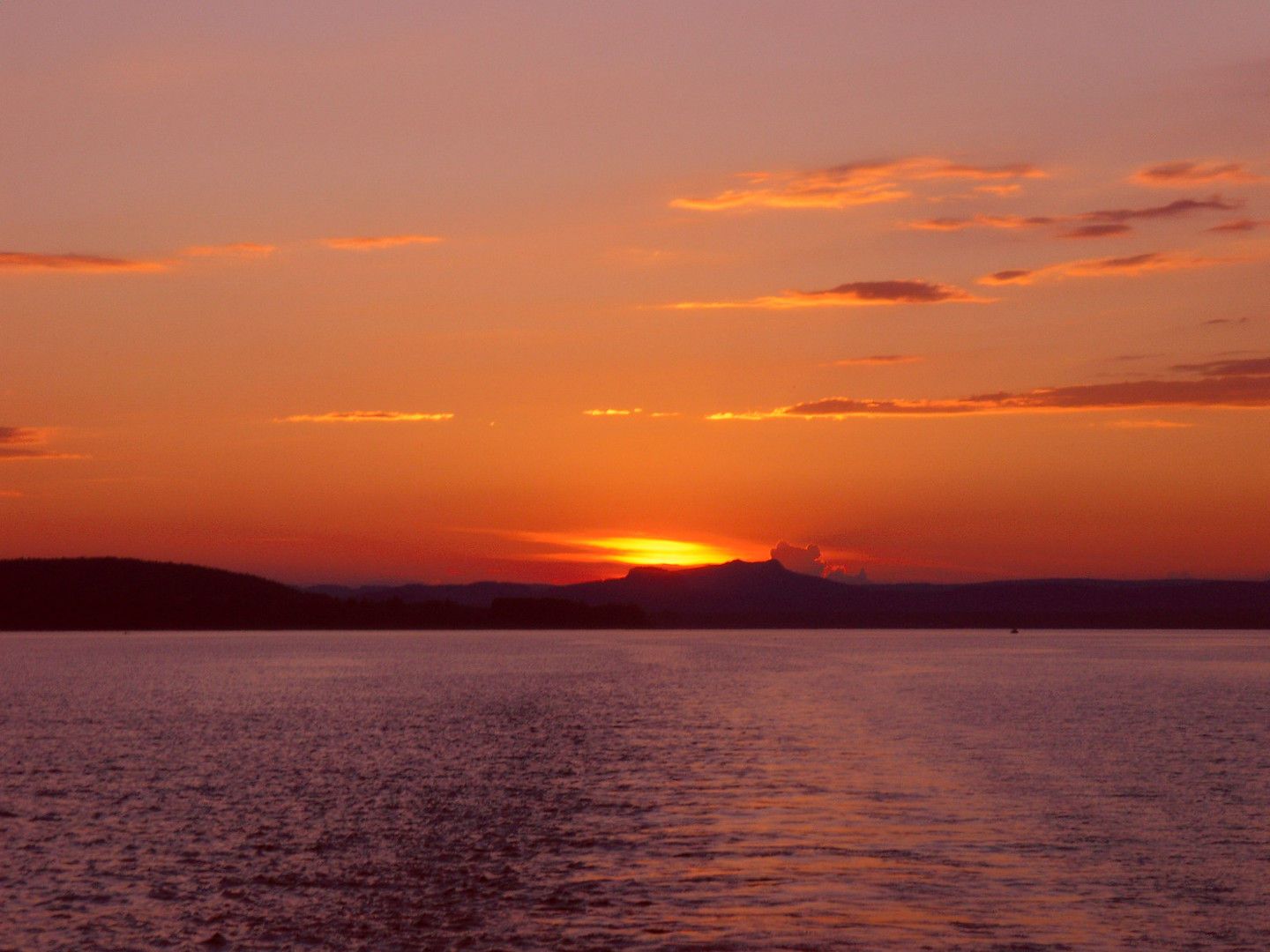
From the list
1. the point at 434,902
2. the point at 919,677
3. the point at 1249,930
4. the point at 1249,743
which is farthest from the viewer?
the point at 919,677

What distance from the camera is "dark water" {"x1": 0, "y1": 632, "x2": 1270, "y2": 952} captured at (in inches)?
1212

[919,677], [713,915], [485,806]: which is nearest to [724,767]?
[485,806]

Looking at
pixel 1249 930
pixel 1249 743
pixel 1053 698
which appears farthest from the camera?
pixel 1053 698

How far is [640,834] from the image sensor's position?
43.5 metres

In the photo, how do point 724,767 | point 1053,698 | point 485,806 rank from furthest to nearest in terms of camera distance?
point 1053,698
point 724,767
point 485,806

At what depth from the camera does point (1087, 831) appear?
43719 millimetres

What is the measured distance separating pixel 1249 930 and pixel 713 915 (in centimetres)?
1172

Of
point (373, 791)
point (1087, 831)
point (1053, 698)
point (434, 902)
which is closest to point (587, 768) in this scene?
point (373, 791)

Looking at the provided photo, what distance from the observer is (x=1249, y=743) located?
248 ft

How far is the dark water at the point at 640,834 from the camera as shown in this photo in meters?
30.8

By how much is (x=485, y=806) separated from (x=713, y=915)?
843 inches

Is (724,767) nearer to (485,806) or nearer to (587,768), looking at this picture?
(587,768)

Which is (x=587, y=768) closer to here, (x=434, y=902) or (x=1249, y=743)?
(x=434, y=902)

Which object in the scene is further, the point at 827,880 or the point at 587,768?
the point at 587,768
